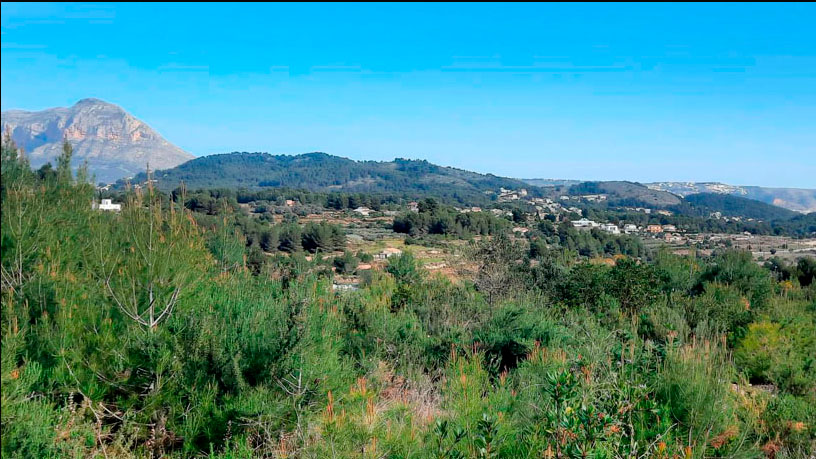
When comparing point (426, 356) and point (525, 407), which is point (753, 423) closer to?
point (525, 407)

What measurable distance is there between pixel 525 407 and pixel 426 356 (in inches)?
106

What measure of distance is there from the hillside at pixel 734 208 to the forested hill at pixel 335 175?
35362mm

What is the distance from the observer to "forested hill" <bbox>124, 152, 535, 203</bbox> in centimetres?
10988

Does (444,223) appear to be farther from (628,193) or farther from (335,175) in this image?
(335,175)

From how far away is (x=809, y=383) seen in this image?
6.21 meters

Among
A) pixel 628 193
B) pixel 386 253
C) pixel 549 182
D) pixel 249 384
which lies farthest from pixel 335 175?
pixel 249 384

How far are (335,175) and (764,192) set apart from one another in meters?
103

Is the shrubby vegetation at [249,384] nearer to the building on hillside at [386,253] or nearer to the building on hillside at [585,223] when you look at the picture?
the building on hillside at [386,253]

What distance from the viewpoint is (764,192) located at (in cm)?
11600

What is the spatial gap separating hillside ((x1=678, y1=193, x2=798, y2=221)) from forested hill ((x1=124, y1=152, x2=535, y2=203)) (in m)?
35.4

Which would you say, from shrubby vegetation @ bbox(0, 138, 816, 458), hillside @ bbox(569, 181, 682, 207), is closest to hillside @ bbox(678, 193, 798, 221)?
hillside @ bbox(569, 181, 682, 207)

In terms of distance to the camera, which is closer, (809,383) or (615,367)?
(615,367)

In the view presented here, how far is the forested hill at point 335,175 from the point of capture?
10988 cm

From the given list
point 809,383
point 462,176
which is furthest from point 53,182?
point 462,176
